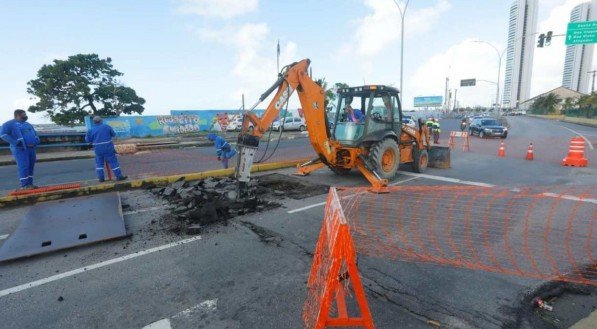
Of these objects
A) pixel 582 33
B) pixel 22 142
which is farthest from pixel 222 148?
pixel 582 33

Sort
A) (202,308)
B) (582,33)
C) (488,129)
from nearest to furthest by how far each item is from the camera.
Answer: (202,308)
(582,33)
(488,129)

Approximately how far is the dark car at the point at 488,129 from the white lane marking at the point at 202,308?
1006 inches

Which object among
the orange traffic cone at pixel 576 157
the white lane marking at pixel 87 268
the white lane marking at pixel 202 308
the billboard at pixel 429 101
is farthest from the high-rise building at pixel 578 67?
the white lane marking at pixel 202 308

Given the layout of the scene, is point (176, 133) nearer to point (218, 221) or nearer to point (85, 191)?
point (85, 191)

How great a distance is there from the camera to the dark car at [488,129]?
23.1 metres

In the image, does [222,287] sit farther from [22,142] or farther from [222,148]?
[22,142]

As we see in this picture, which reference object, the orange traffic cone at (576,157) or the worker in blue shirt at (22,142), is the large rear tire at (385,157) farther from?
the worker in blue shirt at (22,142)

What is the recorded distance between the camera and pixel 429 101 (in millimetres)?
103312

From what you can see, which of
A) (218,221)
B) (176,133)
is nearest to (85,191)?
(218,221)

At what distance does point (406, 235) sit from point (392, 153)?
4.28 m

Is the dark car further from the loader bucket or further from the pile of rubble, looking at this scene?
the pile of rubble

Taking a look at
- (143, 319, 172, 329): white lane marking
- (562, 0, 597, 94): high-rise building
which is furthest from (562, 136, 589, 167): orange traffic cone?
(562, 0, 597, 94): high-rise building

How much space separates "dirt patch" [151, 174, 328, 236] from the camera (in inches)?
210

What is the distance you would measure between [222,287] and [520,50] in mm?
83916
